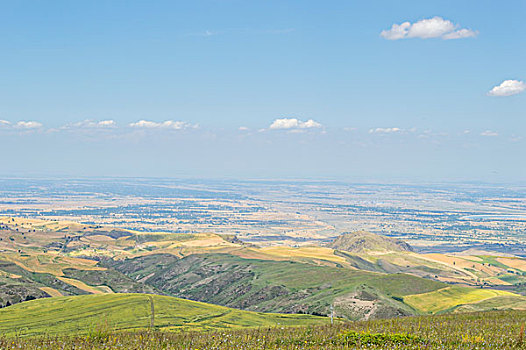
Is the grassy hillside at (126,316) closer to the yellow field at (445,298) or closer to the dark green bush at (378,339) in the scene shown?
the yellow field at (445,298)

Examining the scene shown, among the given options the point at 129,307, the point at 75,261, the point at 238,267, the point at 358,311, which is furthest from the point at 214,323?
the point at 75,261

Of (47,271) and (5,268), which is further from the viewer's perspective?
(47,271)

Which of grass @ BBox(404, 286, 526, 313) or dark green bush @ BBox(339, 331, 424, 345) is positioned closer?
dark green bush @ BBox(339, 331, 424, 345)

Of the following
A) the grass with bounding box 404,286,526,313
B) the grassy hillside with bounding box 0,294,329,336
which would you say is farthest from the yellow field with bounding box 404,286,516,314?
the grassy hillside with bounding box 0,294,329,336

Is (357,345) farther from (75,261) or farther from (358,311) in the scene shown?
(75,261)

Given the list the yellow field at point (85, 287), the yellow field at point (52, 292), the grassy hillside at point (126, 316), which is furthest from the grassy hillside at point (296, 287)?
the yellow field at point (52, 292)

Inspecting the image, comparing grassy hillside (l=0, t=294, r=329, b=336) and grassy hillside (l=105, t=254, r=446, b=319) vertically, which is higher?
grassy hillside (l=0, t=294, r=329, b=336)

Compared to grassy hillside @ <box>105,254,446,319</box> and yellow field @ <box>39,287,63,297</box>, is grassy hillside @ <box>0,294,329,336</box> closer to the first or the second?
grassy hillside @ <box>105,254,446,319</box>
